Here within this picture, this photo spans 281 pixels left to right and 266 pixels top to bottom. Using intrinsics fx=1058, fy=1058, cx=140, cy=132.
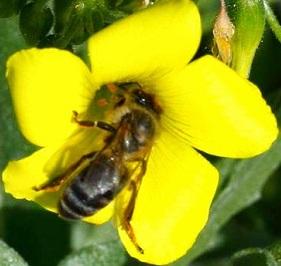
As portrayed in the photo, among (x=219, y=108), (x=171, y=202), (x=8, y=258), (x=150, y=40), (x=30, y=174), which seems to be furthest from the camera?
(x=8, y=258)

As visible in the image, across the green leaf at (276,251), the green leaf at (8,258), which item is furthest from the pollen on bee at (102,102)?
the green leaf at (276,251)

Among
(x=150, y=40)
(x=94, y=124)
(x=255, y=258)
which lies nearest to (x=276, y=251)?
(x=255, y=258)

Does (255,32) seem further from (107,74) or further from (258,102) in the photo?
(107,74)

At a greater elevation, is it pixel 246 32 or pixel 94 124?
pixel 246 32

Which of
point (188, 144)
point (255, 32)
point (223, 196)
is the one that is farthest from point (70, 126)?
point (223, 196)

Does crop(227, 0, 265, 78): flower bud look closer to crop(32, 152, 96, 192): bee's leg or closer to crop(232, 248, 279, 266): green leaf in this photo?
crop(32, 152, 96, 192): bee's leg

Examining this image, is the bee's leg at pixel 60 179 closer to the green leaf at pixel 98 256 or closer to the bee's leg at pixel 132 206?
the bee's leg at pixel 132 206

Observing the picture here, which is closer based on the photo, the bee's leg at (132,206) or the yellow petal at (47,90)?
the yellow petal at (47,90)

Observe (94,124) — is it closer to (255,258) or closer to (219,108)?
(219,108)
